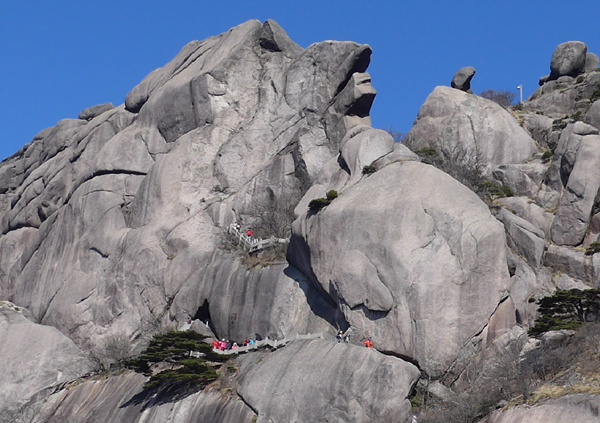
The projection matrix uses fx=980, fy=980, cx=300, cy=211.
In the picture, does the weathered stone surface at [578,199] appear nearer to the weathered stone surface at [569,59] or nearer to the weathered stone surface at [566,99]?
the weathered stone surface at [566,99]

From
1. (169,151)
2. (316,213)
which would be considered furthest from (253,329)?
(169,151)

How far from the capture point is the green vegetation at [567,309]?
151ft

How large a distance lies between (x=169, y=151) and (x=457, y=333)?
28.2 meters

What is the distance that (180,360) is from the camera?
52.1 meters

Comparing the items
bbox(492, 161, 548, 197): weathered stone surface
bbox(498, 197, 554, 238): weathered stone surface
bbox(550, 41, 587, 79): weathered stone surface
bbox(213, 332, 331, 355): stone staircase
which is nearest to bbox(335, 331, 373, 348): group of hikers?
bbox(213, 332, 331, 355): stone staircase

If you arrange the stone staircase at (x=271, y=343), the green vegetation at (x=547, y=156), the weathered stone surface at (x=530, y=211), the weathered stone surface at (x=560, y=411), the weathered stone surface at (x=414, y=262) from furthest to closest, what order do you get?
1. the green vegetation at (x=547, y=156)
2. the weathered stone surface at (x=530, y=211)
3. the stone staircase at (x=271, y=343)
4. the weathered stone surface at (x=414, y=262)
5. the weathered stone surface at (x=560, y=411)

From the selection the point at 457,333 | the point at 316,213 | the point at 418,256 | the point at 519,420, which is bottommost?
the point at 519,420

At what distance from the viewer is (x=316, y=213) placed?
54.6 metres

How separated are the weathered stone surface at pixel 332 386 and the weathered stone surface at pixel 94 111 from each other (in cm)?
Result: 4223

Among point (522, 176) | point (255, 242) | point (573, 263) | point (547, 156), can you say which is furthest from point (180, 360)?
point (547, 156)

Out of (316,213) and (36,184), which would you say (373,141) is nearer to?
(316,213)

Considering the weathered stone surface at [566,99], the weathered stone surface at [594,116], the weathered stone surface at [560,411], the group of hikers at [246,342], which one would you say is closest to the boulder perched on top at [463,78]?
the weathered stone surface at [566,99]

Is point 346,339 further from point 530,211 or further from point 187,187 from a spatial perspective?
point 187,187

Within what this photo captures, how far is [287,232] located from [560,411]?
25.3 m
